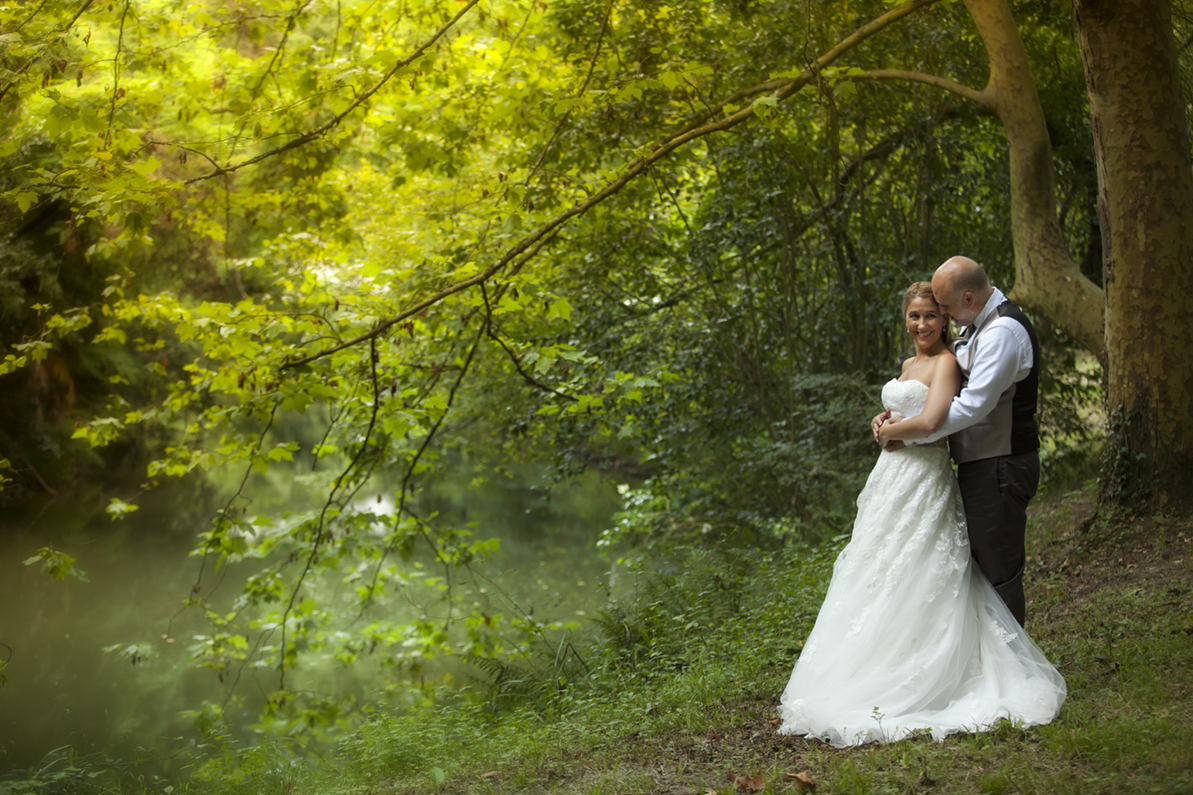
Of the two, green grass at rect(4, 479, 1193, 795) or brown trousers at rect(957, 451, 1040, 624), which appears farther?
brown trousers at rect(957, 451, 1040, 624)

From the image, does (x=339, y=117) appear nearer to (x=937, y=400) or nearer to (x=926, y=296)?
(x=926, y=296)

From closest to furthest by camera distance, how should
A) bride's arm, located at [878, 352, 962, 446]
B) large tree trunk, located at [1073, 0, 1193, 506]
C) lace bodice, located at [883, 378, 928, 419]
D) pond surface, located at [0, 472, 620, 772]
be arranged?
bride's arm, located at [878, 352, 962, 446]
lace bodice, located at [883, 378, 928, 419]
large tree trunk, located at [1073, 0, 1193, 506]
pond surface, located at [0, 472, 620, 772]

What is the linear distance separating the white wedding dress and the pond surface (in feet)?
11.9

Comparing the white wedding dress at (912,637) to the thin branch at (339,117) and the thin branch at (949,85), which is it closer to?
the thin branch at (339,117)

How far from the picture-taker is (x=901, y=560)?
354 cm

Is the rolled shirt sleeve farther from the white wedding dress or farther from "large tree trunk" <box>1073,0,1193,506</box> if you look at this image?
"large tree trunk" <box>1073,0,1193,506</box>

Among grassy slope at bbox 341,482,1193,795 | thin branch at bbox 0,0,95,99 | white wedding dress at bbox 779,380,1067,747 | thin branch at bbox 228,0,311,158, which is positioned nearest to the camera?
grassy slope at bbox 341,482,1193,795

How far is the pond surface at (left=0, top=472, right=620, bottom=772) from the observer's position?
25.5ft

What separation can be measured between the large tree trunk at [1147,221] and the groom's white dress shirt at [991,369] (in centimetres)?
249

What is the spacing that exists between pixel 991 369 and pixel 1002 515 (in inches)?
24.5

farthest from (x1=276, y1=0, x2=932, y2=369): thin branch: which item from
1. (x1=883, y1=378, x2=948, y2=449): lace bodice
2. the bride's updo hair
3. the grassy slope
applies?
the grassy slope

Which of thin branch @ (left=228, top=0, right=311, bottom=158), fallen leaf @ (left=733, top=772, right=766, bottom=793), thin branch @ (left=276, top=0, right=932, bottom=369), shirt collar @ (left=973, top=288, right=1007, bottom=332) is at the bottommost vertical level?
fallen leaf @ (left=733, top=772, right=766, bottom=793)

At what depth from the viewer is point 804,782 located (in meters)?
2.92

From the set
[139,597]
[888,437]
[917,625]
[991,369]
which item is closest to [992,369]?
[991,369]
